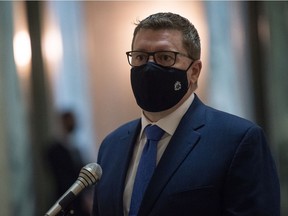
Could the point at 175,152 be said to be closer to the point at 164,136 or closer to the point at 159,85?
the point at 164,136

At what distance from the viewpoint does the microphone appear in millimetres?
1843

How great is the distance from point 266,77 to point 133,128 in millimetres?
3745

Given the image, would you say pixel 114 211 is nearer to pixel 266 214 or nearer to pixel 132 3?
pixel 266 214

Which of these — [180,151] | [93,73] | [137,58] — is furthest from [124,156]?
[93,73]

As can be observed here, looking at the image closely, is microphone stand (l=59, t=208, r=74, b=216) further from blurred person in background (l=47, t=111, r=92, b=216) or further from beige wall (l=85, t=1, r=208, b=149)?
beige wall (l=85, t=1, r=208, b=149)

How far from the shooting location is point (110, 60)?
21.5 feet

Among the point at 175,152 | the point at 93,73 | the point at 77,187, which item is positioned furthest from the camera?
the point at 93,73

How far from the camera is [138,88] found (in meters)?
2.21

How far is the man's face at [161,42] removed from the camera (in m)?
2.11

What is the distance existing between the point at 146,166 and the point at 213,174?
27 centimetres

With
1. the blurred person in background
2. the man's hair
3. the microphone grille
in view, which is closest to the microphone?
the microphone grille

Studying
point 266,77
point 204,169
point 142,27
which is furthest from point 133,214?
point 266,77

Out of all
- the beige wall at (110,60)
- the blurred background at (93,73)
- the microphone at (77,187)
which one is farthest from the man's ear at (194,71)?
the beige wall at (110,60)

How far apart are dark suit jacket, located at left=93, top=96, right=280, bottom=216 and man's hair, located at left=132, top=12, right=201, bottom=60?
231mm
